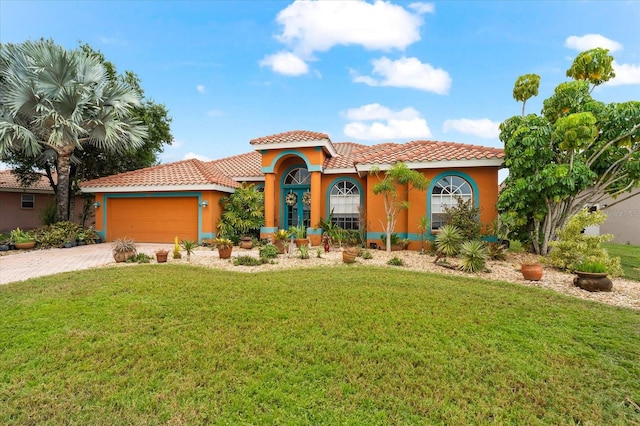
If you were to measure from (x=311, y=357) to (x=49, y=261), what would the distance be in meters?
11.6

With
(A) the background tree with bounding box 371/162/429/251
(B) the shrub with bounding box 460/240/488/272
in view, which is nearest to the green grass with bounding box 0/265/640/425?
(B) the shrub with bounding box 460/240/488/272

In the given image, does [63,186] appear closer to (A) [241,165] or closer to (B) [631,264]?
(A) [241,165]

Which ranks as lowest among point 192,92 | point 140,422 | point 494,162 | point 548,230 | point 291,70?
point 140,422

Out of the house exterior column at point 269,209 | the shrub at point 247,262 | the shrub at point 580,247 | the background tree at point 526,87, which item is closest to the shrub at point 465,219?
the shrub at point 580,247

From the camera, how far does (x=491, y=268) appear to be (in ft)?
30.8

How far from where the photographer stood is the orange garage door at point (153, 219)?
15.2 m

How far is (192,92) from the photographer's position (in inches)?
648

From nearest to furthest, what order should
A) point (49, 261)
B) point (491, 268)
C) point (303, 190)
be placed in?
point (491, 268)
point (49, 261)
point (303, 190)

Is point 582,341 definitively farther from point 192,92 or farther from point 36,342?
point 192,92

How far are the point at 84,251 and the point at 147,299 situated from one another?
9.44m

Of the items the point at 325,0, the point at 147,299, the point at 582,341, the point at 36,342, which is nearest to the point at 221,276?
the point at 147,299

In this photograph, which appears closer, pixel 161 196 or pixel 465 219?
pixel 465 219

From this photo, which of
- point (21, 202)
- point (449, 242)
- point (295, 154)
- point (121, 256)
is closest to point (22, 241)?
point (121, 256)

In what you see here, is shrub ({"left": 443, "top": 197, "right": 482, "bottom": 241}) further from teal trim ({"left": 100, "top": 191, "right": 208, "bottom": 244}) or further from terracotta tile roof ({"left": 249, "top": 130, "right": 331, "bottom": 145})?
teal trim ({"left": 100, "top": 191, "right": 208, "bottom": 244})
